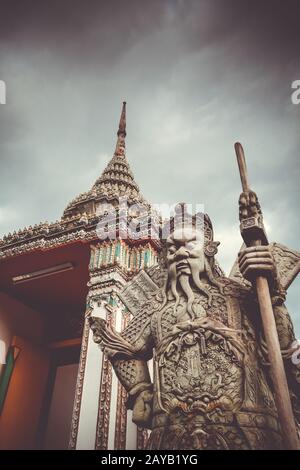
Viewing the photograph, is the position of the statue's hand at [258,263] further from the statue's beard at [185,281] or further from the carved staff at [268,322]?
the statue's beard at [185,281]

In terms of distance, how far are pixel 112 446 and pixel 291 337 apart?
3.17 meters

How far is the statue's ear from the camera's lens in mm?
3404

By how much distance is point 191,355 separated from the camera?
284cm

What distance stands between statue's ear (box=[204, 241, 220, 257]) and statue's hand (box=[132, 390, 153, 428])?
132cm

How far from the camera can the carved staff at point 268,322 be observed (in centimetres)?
224

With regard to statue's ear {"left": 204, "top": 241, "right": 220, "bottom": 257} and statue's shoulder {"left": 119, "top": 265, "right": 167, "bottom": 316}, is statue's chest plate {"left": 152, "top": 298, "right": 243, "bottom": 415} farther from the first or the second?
statue's ear {"left": 204, "top": 241, "right": 220, "bottom": 257}

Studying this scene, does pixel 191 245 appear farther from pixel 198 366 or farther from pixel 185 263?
pixel 198 366

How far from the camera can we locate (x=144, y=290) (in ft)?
12.0

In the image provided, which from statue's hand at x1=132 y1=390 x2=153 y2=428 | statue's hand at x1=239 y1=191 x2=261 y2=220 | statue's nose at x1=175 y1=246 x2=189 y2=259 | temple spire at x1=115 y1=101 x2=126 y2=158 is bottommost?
statue's hand at x1=132 y1=390 x2=153 y2=428

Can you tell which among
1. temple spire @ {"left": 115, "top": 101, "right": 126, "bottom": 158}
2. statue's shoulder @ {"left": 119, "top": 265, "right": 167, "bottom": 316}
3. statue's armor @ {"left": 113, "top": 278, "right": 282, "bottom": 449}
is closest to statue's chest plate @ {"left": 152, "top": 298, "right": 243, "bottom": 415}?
statue's armor @ {"left": 113, "top": 278, "right": 282, "bottom": 449}

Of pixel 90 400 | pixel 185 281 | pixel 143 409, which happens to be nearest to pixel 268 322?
pixel 185 281

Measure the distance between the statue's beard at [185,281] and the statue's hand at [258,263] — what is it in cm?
48

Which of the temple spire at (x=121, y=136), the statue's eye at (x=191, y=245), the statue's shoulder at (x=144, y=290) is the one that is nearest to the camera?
the statue's eye at (x=191, y=245)

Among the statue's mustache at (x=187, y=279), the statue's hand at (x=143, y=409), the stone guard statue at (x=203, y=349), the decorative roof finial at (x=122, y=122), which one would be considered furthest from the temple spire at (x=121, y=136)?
the statue's hand at (x=143, y=409)
